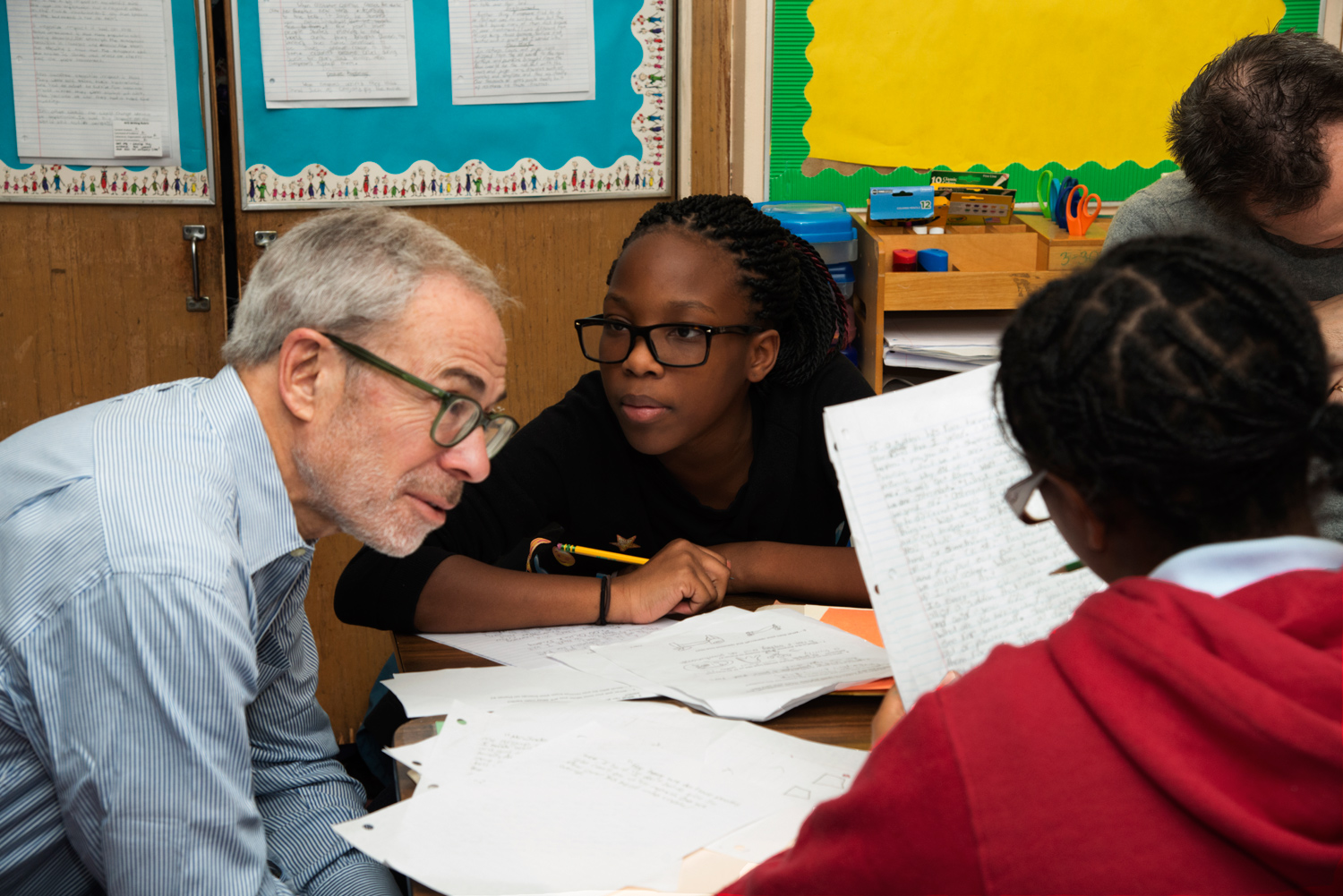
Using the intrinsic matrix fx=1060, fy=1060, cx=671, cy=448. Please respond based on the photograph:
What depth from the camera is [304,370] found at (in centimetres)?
100

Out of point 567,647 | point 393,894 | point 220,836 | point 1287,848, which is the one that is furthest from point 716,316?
point 1287,848

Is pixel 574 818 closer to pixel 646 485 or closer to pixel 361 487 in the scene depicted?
pixel 361 487

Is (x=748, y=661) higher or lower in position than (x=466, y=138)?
lower

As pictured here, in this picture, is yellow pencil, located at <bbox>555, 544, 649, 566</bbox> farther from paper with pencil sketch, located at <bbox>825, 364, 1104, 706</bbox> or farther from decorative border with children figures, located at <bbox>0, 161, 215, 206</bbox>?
decorative border with children figures, located at <bbox>0, 161, 215, 206</bbox>

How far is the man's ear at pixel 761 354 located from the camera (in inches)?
66.0

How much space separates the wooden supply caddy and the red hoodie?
1.66 m

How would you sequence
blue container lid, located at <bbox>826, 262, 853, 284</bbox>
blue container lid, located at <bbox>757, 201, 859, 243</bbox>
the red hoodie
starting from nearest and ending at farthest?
the red hoodie < blue container lid, located at <bbox>757, 201, 859, 243</bbox> < blue container lid, located at <bbox>826, 262, 853, 284</bbox>

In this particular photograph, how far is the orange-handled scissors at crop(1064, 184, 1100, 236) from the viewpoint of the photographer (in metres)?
2.42

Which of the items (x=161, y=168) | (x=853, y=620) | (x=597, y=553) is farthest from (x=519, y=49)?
(x=853, y=620)

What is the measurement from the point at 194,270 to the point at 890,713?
2.30 metres

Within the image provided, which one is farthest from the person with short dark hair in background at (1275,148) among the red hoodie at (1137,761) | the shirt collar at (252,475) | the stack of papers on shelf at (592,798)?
the shirt collar at (252,475)

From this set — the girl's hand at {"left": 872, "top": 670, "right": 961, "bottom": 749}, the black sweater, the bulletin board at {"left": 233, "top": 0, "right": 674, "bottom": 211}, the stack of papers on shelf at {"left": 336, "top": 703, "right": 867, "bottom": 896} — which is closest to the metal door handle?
the bulletin board at {"left": 233, "top": 0, "right": 674, "bottom": 211}

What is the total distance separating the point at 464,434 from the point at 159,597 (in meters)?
0.35

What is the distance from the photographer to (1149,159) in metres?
2.68
